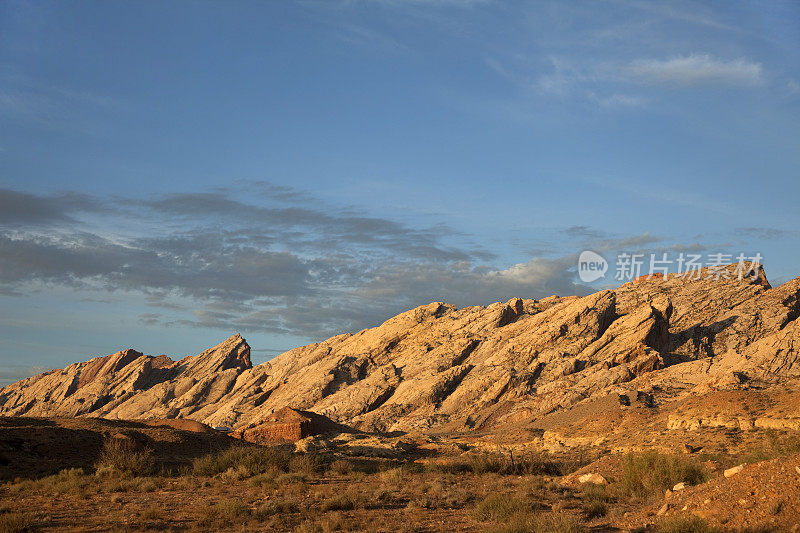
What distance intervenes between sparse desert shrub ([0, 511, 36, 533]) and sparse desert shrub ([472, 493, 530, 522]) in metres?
→ 11.5

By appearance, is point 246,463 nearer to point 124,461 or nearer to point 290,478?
point 290,478

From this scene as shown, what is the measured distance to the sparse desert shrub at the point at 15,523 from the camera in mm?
14812

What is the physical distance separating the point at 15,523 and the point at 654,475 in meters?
19.3

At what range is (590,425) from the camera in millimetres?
41531

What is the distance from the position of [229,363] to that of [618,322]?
76443 mm

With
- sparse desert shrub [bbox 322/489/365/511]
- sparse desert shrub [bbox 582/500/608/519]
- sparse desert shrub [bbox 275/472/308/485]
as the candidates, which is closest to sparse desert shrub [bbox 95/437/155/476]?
sparse desert shrub [bbox 275/472/308/485]

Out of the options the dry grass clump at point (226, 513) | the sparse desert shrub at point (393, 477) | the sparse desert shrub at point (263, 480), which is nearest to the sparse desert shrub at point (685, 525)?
the dry grass clump at point (226, 513)

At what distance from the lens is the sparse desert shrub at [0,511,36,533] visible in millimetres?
14812

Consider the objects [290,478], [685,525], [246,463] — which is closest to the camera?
[685,525]

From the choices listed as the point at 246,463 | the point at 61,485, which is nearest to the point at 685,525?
the point at 246,463

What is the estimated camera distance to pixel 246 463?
91.5 ft

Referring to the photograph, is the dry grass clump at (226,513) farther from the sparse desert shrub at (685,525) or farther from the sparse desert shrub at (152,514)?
the sparse desert shrub at (685,525)

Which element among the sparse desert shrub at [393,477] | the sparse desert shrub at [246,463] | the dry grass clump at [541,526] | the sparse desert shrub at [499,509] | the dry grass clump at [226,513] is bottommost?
the sparse desert shrub at [246,463]

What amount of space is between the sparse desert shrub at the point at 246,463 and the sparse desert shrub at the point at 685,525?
17.9 metres
